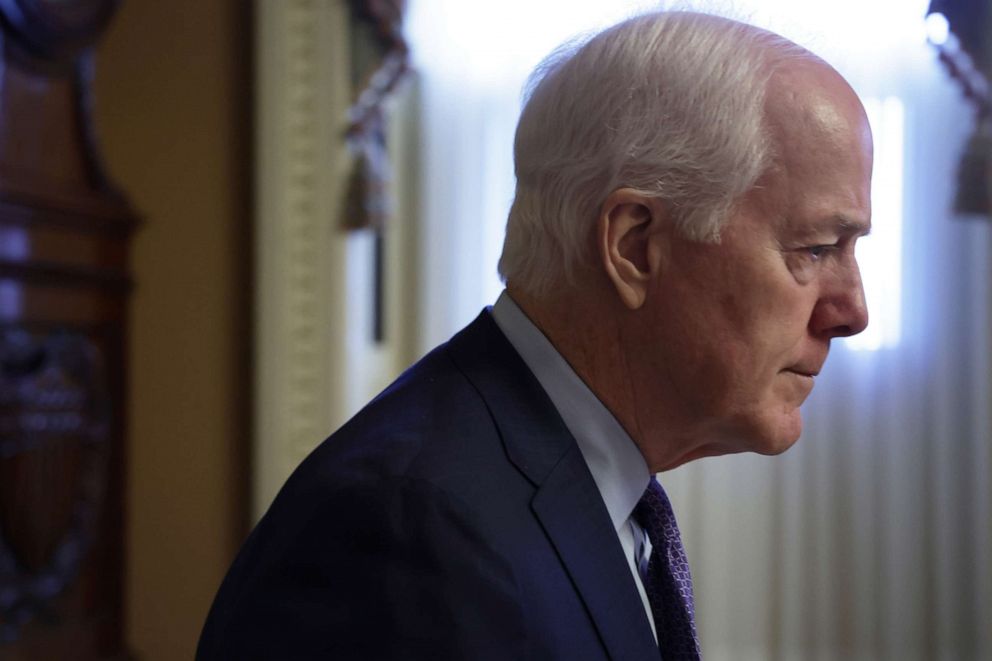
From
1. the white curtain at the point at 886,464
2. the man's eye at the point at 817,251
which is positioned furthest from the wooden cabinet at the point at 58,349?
the man's eye at the point at 817,251

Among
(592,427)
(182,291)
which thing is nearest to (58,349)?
(182,291)

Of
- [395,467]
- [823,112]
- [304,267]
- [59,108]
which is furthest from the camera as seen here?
[304,267]

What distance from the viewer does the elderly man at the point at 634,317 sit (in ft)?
2.96

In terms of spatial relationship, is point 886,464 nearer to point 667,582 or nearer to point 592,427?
point 667,582

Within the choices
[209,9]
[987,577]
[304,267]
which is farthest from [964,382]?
[209,9]

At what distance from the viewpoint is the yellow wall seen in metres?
3.29

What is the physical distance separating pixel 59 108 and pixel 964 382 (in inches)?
106

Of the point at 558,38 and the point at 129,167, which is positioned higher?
the point at 558,38

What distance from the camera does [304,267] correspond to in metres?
3.26

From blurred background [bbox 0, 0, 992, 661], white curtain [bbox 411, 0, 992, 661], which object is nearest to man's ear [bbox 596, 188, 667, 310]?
blurred background [bbox 0, 0, 992, 661]

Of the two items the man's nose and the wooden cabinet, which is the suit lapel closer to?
the man's nose

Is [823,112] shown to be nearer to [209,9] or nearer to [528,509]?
[528,509]

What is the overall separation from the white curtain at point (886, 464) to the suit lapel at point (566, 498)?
98.9 inches

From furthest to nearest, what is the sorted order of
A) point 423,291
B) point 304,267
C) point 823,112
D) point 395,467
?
point 423,291
point 304,267
point 823,112
point 395,467
